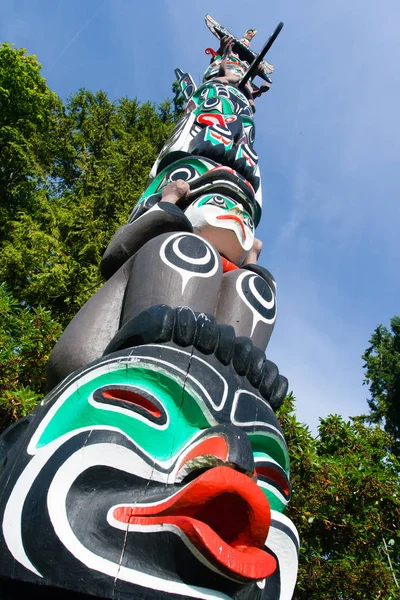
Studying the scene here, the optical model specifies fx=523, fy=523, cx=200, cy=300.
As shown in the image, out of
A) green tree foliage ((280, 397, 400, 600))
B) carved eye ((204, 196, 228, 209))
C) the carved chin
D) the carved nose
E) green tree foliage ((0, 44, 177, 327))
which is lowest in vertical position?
the carved nose

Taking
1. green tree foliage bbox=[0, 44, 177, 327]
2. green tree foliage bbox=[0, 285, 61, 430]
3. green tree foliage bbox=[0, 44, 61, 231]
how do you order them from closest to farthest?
1. green tree foliage bbox=[0, 285, 61, 430]
2. green tree foliage bbox=[0, 44, 177, 327]
3. green tree foliage bbox=[0, 44, 61, 231]

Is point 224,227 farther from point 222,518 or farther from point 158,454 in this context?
point 222,518

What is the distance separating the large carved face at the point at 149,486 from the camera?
1354mm

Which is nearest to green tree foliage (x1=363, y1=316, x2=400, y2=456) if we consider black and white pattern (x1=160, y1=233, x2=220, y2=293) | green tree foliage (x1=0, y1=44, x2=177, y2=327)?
green tree foliage (x1=0, y1=44, x2=177, y2=327)

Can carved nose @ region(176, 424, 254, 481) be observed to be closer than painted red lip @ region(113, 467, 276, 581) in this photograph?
No

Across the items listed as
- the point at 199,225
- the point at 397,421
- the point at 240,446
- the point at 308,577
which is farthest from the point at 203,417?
the point at 397,421

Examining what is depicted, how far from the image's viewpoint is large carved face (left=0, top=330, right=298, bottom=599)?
53.3 inches

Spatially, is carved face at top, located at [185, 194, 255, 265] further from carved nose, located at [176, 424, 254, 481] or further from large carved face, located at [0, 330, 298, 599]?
carved nose, located at [176, 424, 254, 481]

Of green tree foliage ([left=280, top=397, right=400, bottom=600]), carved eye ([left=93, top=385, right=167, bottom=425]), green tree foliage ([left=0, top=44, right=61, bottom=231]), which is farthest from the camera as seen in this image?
green tree foliage ([left=0, top=44, right=61, bottom=231])

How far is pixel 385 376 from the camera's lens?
15320 mm

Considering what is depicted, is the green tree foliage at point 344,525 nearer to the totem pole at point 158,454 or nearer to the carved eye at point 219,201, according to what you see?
the totem pole at point 158,454

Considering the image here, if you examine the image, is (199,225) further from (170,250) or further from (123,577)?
(123,577)

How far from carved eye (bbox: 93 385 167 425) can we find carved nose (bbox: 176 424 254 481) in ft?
0.51

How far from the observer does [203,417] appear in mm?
1786
